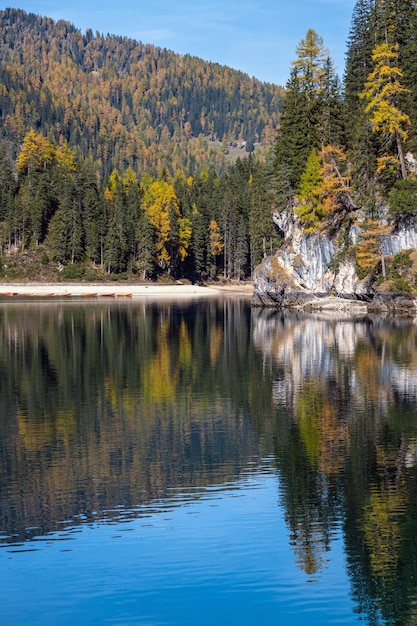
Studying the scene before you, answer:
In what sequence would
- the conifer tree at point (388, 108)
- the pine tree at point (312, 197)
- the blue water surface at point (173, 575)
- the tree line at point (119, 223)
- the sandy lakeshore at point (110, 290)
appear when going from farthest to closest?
the tree line at point (119, 223) → the sandy lakeshore at point (110, 290) → the pine tree at point (312, 197) → the conifer tree at point (388, 108) → the blue water surface at point (173, 575)

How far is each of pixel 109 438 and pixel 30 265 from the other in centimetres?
12644

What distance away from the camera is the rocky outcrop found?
270 ft

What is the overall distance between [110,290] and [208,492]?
12080 centimetres

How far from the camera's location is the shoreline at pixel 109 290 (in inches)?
5453

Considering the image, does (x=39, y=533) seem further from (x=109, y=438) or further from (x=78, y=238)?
(x=78, y=238)

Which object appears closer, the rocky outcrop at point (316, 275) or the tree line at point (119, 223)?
the rocky outcrop at point (316, 275)

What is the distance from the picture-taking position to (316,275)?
9488 centimetres

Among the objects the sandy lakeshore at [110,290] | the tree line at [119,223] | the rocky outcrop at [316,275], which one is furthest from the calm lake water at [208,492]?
the tree line at [119,223]

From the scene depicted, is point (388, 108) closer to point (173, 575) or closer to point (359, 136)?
point (359, 136)

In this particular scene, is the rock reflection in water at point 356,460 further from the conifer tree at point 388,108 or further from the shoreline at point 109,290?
the shoreline at point 109,290

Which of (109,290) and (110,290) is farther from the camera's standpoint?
(109,290)

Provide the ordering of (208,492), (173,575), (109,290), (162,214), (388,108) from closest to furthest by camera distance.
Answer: (173,575)
(208,492)
(388,108)
(109,290)
(162,214)

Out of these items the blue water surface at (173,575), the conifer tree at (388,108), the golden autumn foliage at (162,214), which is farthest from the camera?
the golden autumn foliage at (162,214)

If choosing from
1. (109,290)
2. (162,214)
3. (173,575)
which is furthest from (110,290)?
(173,575)
